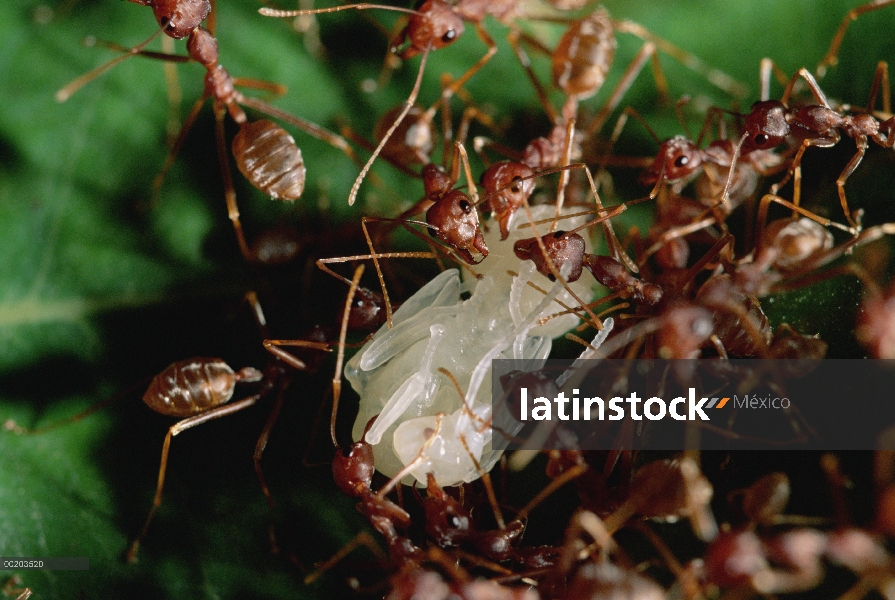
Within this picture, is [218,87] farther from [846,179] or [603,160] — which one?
[846,179]

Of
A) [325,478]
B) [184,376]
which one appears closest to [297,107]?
[184,376]

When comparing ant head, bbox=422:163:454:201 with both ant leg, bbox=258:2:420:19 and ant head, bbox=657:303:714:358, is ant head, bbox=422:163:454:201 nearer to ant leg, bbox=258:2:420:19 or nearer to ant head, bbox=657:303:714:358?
ant leg, bbox=258:2:420:19

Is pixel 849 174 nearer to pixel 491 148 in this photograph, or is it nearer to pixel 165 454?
pixel 491 148

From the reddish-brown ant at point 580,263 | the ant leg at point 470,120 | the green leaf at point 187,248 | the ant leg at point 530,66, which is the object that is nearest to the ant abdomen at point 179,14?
the green leaf at point 187,248

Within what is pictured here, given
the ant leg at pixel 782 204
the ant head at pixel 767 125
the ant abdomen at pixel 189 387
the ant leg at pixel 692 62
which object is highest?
the ant leg at pixel 692 62

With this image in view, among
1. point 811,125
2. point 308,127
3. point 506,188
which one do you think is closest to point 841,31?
point 811,125

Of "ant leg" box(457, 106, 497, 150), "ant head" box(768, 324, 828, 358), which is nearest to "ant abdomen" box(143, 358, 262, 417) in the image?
"ant leg" box(457, 106, 497, 150)

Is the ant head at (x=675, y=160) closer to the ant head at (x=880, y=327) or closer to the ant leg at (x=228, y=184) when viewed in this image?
the ant head at (x=880, y=327)
